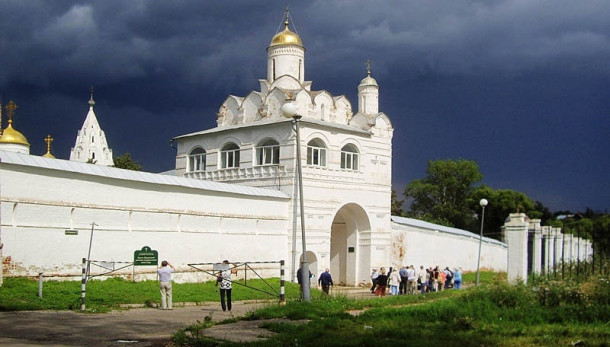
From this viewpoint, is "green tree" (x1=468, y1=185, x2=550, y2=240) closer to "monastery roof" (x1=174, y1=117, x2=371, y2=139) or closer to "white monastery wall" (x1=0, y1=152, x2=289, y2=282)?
"monastery roof" (x1=174, y1=117, x2=371, y2=139)

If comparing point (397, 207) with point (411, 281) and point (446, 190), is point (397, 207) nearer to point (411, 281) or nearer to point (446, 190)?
point (446, 190)

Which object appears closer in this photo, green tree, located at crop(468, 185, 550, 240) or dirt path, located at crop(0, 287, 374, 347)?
dirt path, located at crop(0, 287, 374, 347)

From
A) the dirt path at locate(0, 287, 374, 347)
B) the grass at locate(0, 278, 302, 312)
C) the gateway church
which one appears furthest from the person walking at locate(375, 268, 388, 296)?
the dirt path at locate(0, 287, 374, 347)

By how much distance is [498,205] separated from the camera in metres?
59.3

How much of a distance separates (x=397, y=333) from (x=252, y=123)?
21113 mm

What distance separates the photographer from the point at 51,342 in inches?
401

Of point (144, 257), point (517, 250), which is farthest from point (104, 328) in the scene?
point (517, 250)

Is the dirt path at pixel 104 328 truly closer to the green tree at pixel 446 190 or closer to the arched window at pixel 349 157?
the arched window at pixel 349 157

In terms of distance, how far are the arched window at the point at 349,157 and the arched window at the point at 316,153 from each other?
1.05 metres

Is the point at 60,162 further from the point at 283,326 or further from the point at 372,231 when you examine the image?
the point at 372,231

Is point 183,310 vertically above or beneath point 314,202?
beneath

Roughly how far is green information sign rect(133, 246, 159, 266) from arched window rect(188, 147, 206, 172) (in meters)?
12.6

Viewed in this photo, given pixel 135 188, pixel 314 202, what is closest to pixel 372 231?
pixel 314 202

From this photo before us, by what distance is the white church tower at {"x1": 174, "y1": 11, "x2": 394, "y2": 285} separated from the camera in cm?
2900
